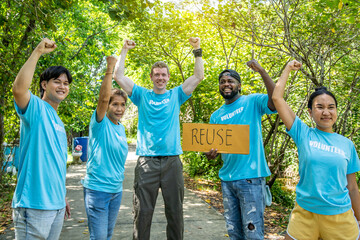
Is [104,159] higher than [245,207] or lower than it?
higher

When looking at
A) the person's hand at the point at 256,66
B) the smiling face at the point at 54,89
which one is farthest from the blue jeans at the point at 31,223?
the person's hand at the point at 256,66

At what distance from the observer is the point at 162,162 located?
335cm

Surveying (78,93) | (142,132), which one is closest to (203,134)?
(142,132)

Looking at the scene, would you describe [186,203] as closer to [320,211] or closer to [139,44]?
[320,211]

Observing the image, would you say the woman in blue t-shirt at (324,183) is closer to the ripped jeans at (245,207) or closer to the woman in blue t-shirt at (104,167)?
the ripped jeans at (245,207)

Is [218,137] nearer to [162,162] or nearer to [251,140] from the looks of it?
[251,140]

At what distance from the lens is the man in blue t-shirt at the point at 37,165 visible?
2.09 m

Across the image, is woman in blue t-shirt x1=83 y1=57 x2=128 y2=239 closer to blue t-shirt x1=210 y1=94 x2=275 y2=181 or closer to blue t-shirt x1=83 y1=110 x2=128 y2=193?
blue t-shirt x1=83 y1=110 x2=128 y2=193

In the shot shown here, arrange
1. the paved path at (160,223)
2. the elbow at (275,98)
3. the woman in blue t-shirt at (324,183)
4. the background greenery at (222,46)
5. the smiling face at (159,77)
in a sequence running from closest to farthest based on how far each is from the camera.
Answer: the woman in blue t-shirt at (324,183), the elbow at (275,98), the smiling face at (159,77), the paved path at (160,223), the background greenery at (222,46)

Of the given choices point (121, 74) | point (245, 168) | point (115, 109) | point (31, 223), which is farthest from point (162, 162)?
point (31, 223)

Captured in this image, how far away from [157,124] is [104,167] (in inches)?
29.9

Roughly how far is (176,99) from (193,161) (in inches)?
266

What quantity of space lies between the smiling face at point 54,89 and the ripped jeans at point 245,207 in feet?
5.92

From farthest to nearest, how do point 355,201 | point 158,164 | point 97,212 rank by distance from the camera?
point 158,164, point 97,212, point 355,201
